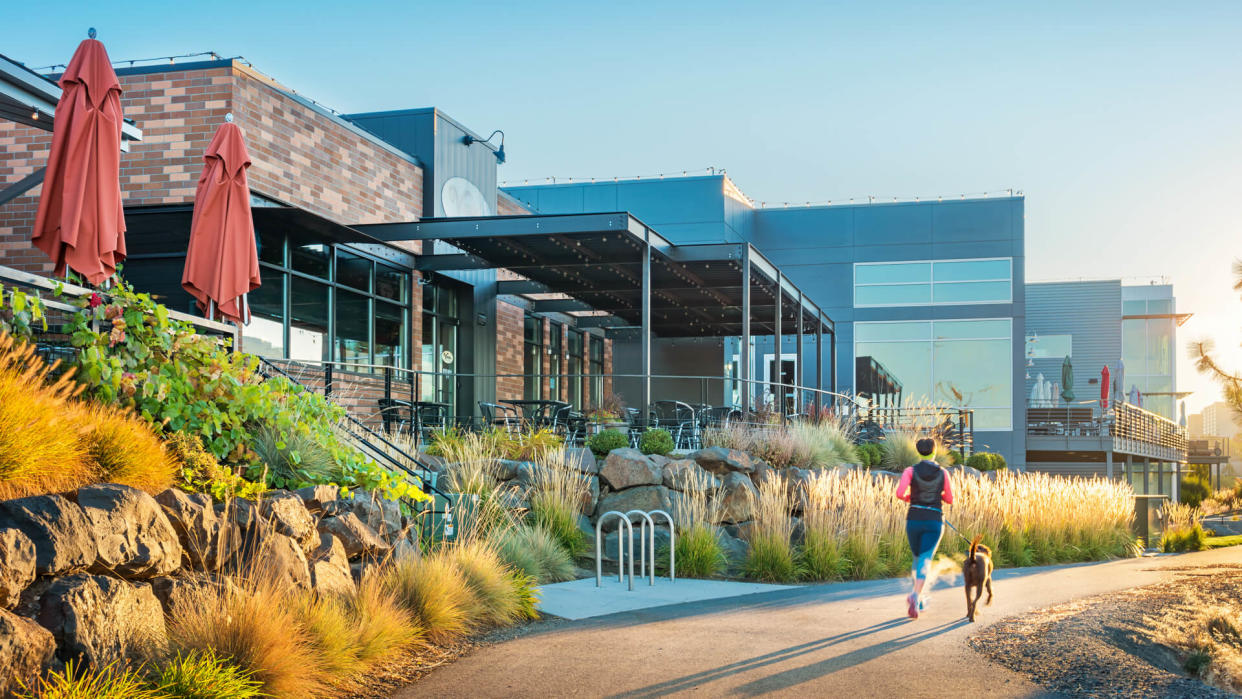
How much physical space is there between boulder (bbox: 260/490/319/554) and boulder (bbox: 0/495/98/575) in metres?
1.52

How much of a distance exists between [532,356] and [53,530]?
58.9 feet

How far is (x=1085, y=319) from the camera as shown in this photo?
4350cm

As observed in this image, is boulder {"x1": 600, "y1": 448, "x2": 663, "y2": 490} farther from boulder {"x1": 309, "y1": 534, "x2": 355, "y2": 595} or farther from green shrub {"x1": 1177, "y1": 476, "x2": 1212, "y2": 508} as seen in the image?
green shrub {"x1": 1177, "y1": 476, "x2": 1212, "y2": 508}

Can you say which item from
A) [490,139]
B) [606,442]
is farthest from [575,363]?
[606,442]

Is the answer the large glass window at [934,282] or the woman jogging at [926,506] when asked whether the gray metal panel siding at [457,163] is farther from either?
the large glass window at [934,282]

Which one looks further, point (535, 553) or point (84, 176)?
point (535, 553)

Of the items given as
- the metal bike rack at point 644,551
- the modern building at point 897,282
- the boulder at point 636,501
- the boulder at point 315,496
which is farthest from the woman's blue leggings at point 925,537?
the modern building at point 897,282

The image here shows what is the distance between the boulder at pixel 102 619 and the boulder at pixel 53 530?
89 millimetres

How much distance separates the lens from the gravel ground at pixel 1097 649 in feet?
19.9

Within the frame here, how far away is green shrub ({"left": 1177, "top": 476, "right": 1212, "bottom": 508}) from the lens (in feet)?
113

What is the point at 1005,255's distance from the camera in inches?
1259

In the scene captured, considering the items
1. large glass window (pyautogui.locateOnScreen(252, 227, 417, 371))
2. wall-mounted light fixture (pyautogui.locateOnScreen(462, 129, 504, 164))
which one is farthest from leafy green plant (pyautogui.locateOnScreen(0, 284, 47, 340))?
wall-mounted light fixture (pyautogui.locateOnScreen(462, 129, 504, 164))

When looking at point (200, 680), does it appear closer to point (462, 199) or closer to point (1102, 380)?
point (462, 199)

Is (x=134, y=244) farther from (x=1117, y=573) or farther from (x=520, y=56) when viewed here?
(x=1117, y=573)
